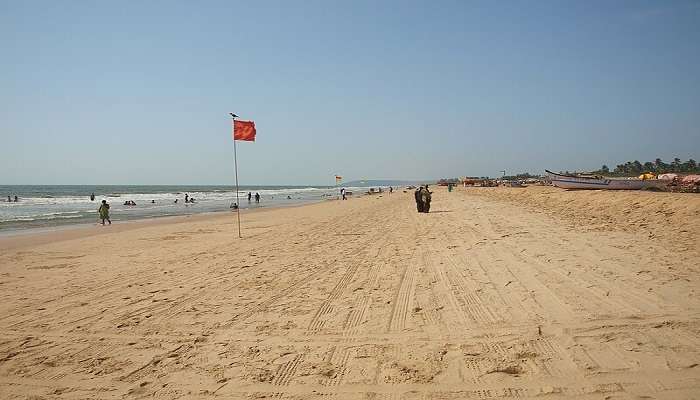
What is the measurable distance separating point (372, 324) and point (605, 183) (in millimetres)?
29175

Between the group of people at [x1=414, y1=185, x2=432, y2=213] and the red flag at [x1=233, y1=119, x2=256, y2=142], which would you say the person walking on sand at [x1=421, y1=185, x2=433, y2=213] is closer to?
the group of people at [x1=414, y1=185, x2=432, y2=213]

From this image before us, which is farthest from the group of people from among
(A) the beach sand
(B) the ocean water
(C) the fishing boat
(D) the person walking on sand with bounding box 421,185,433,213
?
(B) the ocean water

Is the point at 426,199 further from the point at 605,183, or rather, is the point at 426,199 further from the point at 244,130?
the point at 605,183

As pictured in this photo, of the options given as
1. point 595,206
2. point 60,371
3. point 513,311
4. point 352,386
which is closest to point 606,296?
point 513,311

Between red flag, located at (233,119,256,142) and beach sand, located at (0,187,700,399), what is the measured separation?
213 inches

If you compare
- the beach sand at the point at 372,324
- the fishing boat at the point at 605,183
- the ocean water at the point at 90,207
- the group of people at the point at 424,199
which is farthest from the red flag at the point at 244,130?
the fishing boat at the point at 605,183

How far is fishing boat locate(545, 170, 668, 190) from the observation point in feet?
80.4

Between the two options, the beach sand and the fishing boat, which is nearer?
the beach sand

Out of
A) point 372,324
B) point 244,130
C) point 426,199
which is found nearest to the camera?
point 372,324

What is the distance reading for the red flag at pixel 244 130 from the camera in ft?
42.8

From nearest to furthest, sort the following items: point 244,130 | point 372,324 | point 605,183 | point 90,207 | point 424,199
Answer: point 372,324
point 244,130
point 424,199
point 605,183
point 90,207

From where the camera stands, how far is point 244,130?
1317 cm

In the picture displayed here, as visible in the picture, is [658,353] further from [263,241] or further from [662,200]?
[662,200]

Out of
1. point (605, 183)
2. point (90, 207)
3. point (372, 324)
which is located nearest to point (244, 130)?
point (372, 324)
